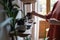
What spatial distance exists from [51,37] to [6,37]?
73cm

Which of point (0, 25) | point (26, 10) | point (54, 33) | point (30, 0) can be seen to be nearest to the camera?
point (0, 25)

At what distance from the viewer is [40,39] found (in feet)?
11.2

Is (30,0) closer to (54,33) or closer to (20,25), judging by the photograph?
(20,25)

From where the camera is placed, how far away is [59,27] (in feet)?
5.68

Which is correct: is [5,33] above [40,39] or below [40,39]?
above

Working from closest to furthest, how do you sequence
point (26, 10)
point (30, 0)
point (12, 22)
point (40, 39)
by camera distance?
point (12, 22), point (30, 0), point (26, 10), point (40, 39)

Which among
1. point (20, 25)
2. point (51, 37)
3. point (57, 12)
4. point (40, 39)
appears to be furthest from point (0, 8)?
point (40, 39)

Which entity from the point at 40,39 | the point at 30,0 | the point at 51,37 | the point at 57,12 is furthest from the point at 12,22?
the point at 40,39

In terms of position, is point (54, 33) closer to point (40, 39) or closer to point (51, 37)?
point (51, 37)

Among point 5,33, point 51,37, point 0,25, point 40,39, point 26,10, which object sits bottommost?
point 40,39

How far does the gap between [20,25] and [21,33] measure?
14 cm

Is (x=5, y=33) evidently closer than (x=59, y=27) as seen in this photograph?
Yes

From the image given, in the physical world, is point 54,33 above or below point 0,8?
below

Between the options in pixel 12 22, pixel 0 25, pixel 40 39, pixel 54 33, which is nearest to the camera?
pixel 0 25
